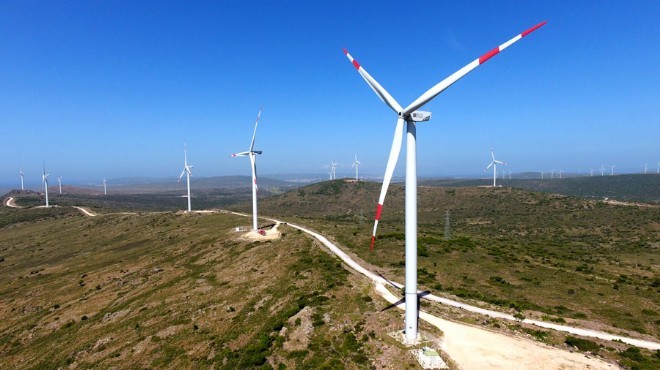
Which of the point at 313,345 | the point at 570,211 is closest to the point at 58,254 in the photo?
the point at 313,345

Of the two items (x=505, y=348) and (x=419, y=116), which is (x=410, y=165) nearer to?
(x=419, y=116)

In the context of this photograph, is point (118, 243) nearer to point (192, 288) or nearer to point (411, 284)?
point (192, 288)

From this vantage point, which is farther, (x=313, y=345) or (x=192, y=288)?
(x=192, y=288)

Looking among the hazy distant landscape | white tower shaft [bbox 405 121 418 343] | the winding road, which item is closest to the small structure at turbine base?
the hazy distant landscape

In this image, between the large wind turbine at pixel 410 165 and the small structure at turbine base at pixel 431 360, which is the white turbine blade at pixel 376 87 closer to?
the large wind turbine at pixel 410 165

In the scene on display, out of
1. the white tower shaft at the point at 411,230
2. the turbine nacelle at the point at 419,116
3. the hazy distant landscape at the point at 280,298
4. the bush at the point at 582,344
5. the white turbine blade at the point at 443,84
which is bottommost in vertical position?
the hazy distant landscape at the point at 280,298

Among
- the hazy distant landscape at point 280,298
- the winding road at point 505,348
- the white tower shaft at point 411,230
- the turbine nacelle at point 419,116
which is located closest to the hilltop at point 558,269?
the hazy distant landscape at point 280,298

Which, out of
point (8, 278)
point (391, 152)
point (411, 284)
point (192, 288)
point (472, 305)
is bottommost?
point (8, 278)

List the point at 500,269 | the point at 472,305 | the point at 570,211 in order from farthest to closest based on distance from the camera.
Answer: the point at 570,211 < the point at 500,269 < the point at 472,305

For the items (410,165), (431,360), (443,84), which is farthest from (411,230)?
(443,84)

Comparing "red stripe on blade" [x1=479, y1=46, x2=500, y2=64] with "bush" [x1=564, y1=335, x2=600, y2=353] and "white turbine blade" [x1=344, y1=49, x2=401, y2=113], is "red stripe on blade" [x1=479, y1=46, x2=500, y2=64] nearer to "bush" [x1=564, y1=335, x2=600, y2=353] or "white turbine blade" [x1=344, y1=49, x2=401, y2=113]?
"white turbine blade" [x1=344, y1=49, x2=401, y2=113]

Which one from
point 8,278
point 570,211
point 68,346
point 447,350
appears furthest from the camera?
point 570,211
